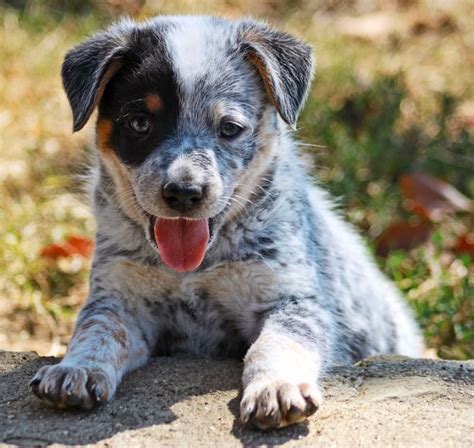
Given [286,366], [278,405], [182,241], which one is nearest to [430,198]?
[182,241]

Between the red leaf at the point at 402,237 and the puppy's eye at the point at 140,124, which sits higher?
the puppy's eye at the point at 140,124

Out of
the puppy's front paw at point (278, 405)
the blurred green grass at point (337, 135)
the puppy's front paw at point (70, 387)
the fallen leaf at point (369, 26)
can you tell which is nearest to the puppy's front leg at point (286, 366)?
the puppy's front paw at point (278, 405)

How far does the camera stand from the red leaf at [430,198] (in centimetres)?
652

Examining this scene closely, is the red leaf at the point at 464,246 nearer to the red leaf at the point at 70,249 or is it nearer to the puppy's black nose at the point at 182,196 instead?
the red leaf at the point at 70,249

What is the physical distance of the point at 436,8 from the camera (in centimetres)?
970

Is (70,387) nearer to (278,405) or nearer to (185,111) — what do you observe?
(278,405)

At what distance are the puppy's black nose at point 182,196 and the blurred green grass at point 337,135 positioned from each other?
997 mm

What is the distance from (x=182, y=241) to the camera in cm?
419

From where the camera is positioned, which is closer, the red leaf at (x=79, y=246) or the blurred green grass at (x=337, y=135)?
the blurred green grass at (x=337, y=135)

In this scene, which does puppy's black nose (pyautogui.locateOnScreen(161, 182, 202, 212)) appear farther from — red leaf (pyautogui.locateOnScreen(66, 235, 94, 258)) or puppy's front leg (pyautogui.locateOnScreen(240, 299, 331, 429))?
red leaf (pyautogui.locateOnScreen(66, 235, 94, 258))

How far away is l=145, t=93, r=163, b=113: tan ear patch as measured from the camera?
13.7 feet

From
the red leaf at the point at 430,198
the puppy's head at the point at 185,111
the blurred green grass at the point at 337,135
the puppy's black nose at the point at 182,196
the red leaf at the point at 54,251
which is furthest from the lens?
the red leaf at the point at 430,198

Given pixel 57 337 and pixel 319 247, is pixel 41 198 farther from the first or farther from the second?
pixel 319 247

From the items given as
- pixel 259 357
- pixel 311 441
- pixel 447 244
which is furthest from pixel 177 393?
pixel 447 244
